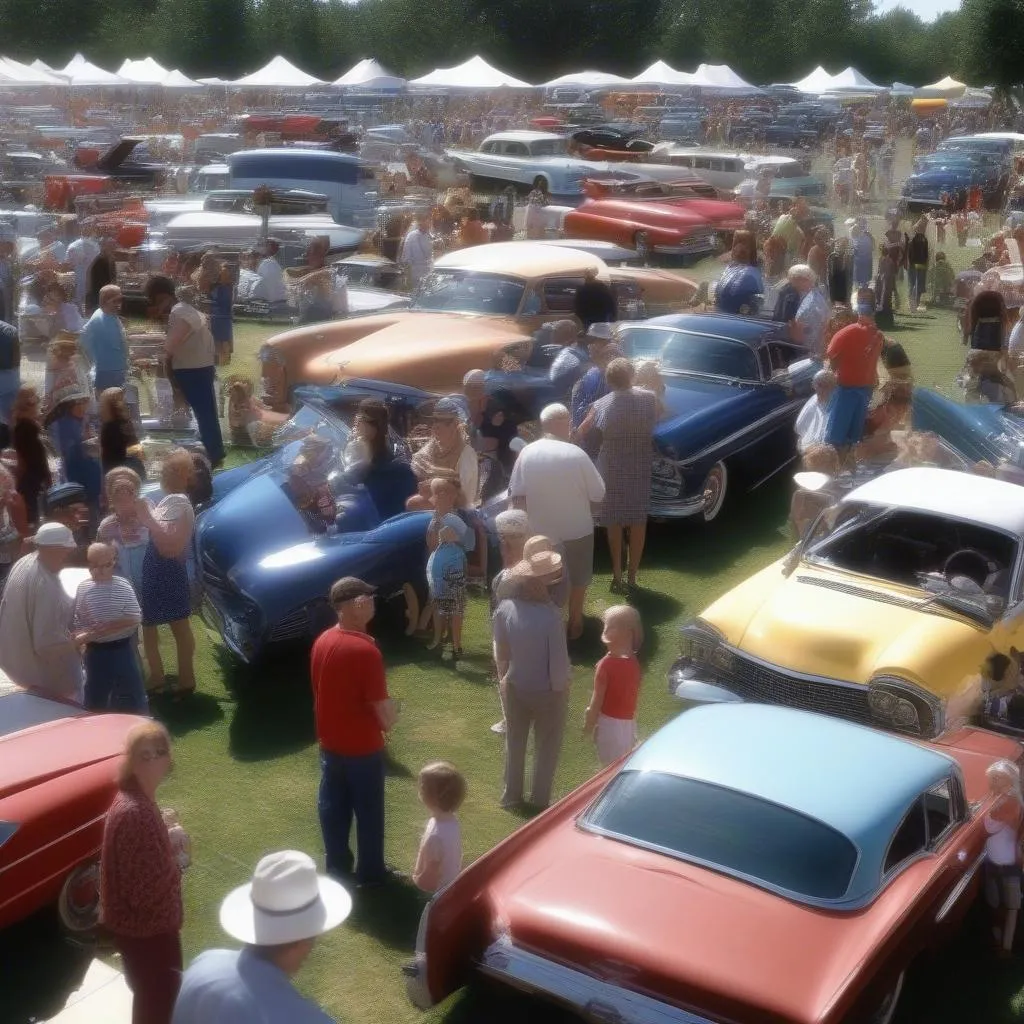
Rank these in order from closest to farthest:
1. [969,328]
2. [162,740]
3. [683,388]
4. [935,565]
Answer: [162,740], [935,565], [683,388], [969,328]

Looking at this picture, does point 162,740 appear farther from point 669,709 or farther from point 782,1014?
point 669,709

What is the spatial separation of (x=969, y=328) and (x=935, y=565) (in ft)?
25.9

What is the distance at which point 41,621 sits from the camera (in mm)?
6426

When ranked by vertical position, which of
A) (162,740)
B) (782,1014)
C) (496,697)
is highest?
(162,740)

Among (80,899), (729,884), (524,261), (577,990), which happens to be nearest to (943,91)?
(524,261)

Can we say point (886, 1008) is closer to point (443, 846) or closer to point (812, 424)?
point (443, 846)

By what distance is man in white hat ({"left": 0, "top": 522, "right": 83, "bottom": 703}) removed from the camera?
21.1 ft

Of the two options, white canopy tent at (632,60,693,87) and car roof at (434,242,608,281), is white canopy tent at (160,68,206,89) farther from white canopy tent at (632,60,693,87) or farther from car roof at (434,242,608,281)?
car roof at (434,242,608,281)

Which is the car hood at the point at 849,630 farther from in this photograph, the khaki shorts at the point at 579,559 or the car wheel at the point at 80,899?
the car wheel at the point at 80,899

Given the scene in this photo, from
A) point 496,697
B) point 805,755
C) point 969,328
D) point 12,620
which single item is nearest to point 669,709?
point 496,697

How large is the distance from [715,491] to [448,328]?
10.6 feet

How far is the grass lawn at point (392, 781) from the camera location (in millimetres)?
5297

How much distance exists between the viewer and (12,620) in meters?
6.46

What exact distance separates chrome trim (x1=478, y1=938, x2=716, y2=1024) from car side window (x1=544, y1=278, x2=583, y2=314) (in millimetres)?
9264
